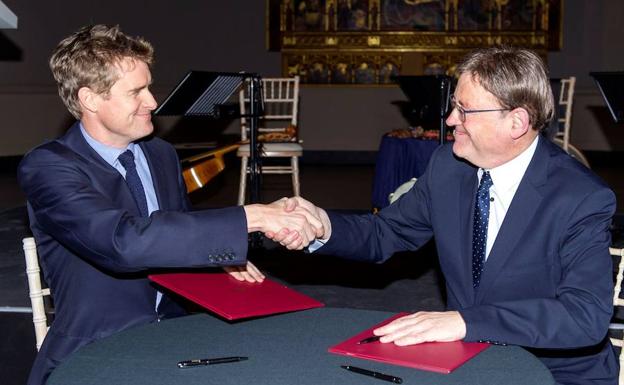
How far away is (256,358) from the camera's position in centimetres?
182

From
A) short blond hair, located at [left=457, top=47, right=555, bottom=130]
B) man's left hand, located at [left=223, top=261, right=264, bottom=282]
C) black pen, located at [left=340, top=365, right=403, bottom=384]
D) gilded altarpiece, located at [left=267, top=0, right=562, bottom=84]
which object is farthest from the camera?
gilded altarpiece, located at [left=267, top=0, right=562, bottom=84]

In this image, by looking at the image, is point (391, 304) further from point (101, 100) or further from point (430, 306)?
point (101, 100)

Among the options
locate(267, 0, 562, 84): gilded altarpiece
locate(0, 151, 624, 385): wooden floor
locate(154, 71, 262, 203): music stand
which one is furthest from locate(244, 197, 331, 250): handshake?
locate(267, 0, 562, 84): gilded altarpiece

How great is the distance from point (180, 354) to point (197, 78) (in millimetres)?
3520

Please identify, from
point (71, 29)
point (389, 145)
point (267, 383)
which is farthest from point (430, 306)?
point (71, 29)

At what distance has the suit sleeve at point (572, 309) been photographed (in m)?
2.00

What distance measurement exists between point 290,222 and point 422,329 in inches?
25.5

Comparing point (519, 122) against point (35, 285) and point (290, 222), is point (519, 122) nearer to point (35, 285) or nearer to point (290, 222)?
point (290, 222)

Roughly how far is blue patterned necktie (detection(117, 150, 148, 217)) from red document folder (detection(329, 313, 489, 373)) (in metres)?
0.89

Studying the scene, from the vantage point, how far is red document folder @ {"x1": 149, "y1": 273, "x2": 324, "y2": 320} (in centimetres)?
200

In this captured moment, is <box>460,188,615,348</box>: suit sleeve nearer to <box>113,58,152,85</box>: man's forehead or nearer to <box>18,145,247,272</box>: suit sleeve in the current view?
<box>18,145,247,272</box>: suit sleeve

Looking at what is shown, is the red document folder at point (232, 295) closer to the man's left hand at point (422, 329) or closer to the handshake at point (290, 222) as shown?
the handshake at point (290, 222)

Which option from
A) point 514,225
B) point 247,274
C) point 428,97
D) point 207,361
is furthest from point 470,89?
point 428,97

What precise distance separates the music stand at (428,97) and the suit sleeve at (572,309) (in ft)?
11.9
